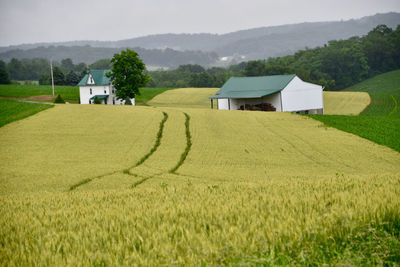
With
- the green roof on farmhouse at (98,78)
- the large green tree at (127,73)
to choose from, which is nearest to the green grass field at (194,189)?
the large green tree at (127,73)

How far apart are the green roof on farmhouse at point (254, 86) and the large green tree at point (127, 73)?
17.5 meters

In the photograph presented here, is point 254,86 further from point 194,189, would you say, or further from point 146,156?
point 194,189

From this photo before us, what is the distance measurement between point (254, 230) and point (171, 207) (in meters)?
2.32

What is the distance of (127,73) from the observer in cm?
7912

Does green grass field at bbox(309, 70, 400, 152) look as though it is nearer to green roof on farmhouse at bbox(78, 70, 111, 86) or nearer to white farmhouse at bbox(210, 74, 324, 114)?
white farmhouse at bbox(210, 74, 324, 114)

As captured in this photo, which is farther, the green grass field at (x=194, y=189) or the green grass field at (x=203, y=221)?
the green grass field at (x=194, y=189)

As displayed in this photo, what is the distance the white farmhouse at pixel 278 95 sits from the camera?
6706 cm

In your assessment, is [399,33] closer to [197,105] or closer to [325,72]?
[325,72]

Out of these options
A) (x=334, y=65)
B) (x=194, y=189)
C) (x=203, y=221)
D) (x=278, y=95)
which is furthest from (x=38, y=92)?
(x=203, y=221)

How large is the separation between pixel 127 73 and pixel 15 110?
3152cm

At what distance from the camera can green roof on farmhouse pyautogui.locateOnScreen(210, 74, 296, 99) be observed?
67.8 meters

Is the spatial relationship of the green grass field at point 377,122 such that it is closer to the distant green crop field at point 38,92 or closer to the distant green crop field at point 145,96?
the distant green crop field at point 145,96

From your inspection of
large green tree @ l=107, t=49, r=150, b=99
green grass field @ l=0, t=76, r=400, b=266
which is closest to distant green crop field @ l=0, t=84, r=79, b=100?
large green tree @ l=107, t=49, r=150, b=99

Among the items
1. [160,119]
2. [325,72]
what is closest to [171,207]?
[160,119]
